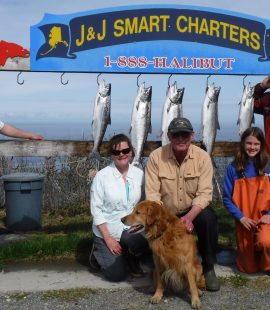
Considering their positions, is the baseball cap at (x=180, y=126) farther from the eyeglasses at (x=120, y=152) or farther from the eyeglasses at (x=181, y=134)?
the eyeglasses at (x=120, y=152)

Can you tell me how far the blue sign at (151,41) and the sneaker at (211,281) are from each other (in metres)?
2.61

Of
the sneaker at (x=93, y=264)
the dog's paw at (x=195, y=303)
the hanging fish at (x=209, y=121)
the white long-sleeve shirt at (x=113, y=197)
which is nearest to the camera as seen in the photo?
the dog's paw at (x=195, y=303)

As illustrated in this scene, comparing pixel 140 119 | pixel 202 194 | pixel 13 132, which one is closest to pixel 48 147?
pixel 13 132

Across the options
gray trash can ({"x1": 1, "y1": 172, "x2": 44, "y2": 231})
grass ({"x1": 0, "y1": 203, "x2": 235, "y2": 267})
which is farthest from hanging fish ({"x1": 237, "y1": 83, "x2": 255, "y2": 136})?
gray trash can ({"x1": 1, "y1": 172, "x2": 44, "y2": 231})

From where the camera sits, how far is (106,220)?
493 centimetres

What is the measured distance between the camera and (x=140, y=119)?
20.0ft

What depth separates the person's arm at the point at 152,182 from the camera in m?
4.64

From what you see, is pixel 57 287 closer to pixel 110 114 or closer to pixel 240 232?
pixel 240 232

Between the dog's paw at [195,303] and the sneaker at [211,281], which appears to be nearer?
the dog's paw at [195,303]

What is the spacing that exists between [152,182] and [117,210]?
0.50m

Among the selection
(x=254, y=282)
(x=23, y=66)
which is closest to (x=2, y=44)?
(x=23, y=66)

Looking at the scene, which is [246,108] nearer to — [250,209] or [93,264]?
[250,209]

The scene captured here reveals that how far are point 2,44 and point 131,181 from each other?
2376mm

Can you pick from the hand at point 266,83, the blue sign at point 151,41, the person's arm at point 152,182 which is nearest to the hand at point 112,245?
the person's arm at point 152,182
